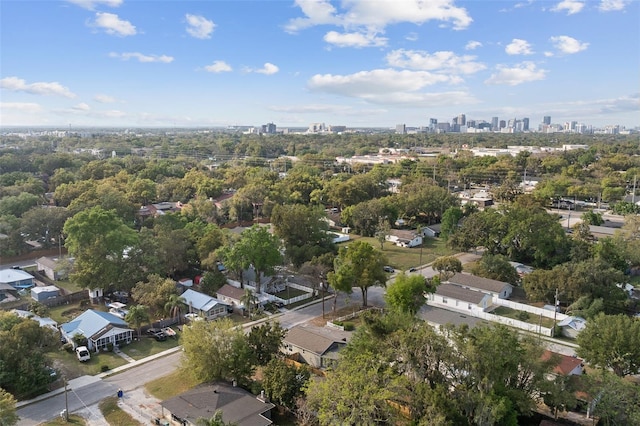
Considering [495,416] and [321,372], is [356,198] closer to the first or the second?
[321,372]

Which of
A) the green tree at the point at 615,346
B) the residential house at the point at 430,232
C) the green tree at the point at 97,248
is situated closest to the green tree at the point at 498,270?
the green tree at the point at 615,346

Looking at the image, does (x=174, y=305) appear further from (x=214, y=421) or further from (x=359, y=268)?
(x=214, y=421)

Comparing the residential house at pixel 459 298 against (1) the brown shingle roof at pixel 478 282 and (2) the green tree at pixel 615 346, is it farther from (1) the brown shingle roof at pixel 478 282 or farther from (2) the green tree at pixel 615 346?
(2) the green tree at pixel 615 346

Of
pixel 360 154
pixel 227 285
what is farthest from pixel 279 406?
pixel 360 154

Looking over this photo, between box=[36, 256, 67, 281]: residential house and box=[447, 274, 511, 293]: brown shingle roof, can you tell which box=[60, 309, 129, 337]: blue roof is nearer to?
box=[36, 256, 67, 281]: residential house

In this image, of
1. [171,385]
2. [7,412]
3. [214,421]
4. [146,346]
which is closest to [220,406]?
[214,421]
